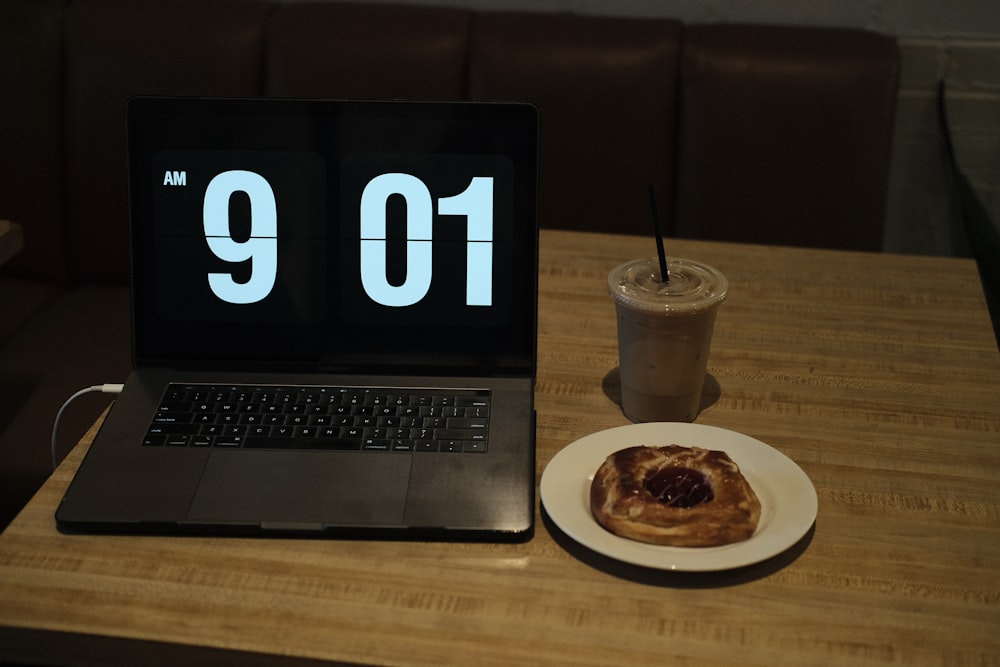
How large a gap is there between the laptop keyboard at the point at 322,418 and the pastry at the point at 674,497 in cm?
12

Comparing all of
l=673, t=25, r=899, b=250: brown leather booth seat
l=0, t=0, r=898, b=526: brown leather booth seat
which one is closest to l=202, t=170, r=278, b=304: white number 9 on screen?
l=0, t=0, r=898, b=526: brown leather booth seat

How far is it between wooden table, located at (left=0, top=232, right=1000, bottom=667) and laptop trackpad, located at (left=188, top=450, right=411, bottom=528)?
0.02 metres

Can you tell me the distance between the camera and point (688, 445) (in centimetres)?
87

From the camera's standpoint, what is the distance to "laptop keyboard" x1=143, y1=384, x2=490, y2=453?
85 cm

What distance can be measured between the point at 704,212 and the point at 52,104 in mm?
1168

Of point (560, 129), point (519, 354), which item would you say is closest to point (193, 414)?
point (519, 354)

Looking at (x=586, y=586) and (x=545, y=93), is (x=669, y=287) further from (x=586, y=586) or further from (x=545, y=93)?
(x=545, y=93)

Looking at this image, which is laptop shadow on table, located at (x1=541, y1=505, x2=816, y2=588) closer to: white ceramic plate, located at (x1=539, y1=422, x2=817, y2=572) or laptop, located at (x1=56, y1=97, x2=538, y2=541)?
white ceramic plate, located at (x1=539, y1=422, x2=817, y2=572)

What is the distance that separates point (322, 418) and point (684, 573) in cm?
33

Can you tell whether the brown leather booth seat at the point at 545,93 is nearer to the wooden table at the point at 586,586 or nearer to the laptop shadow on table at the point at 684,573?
the wooden table at the point at 586,586

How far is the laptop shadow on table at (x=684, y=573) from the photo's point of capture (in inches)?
28.7

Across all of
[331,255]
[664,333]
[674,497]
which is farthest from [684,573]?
[331,255]

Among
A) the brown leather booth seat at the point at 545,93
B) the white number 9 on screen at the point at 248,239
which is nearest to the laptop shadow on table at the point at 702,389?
the white number 9 on screen at the point at 248,239

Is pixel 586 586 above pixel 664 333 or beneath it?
beneath
